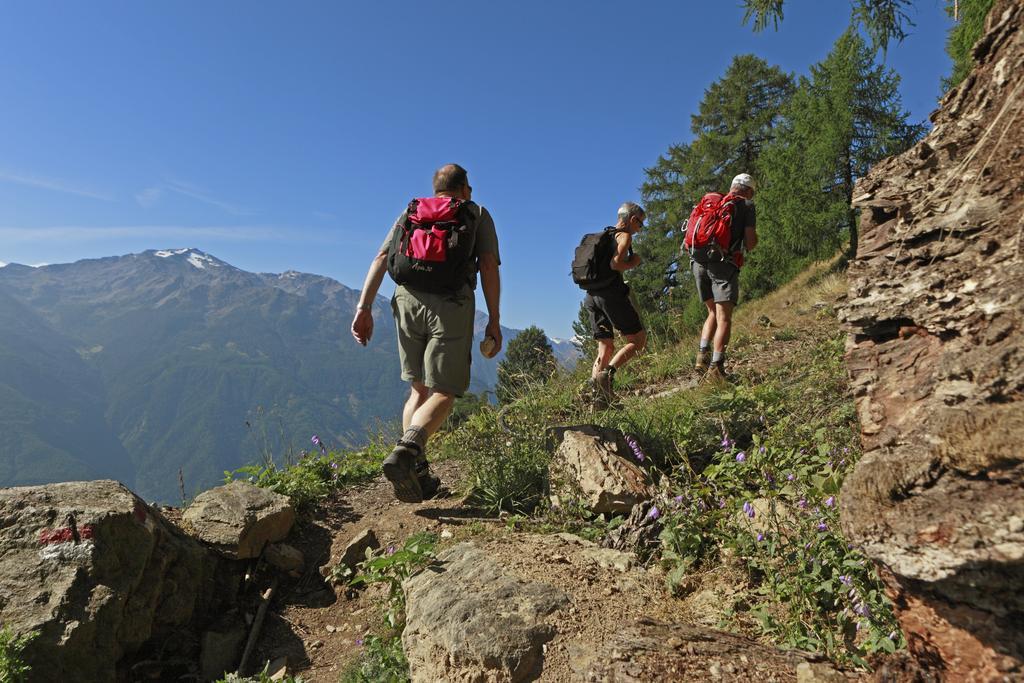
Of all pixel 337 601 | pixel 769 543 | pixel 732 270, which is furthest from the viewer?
pixel 732 270

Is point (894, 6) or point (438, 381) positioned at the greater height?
point (894, 6)

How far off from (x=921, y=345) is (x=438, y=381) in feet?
8.69

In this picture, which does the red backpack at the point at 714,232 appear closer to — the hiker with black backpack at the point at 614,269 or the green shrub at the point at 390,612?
the hiker with black backpack at the point at 614,269

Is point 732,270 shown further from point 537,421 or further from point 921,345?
point 921,345

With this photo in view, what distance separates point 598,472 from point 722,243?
3.13 m

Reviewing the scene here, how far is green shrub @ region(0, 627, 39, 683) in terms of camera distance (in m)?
2.29

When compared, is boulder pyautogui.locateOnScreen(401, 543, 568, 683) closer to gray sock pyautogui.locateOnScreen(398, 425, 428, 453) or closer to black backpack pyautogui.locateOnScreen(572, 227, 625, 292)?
gray sock pyautogui.locateOnScreen(398, 425, 428, 453)

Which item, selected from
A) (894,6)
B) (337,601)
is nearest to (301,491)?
(337,601)

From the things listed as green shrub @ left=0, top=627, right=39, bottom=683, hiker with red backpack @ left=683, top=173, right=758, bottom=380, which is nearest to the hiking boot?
green shrub @ left=0, top=627, right=39, bottom=683

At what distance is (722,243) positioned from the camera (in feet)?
17.8

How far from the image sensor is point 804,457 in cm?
303

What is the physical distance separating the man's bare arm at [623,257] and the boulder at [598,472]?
73.9 inches

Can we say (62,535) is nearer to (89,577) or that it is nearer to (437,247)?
(89,577)

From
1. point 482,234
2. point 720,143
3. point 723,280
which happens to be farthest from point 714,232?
point 720,143
